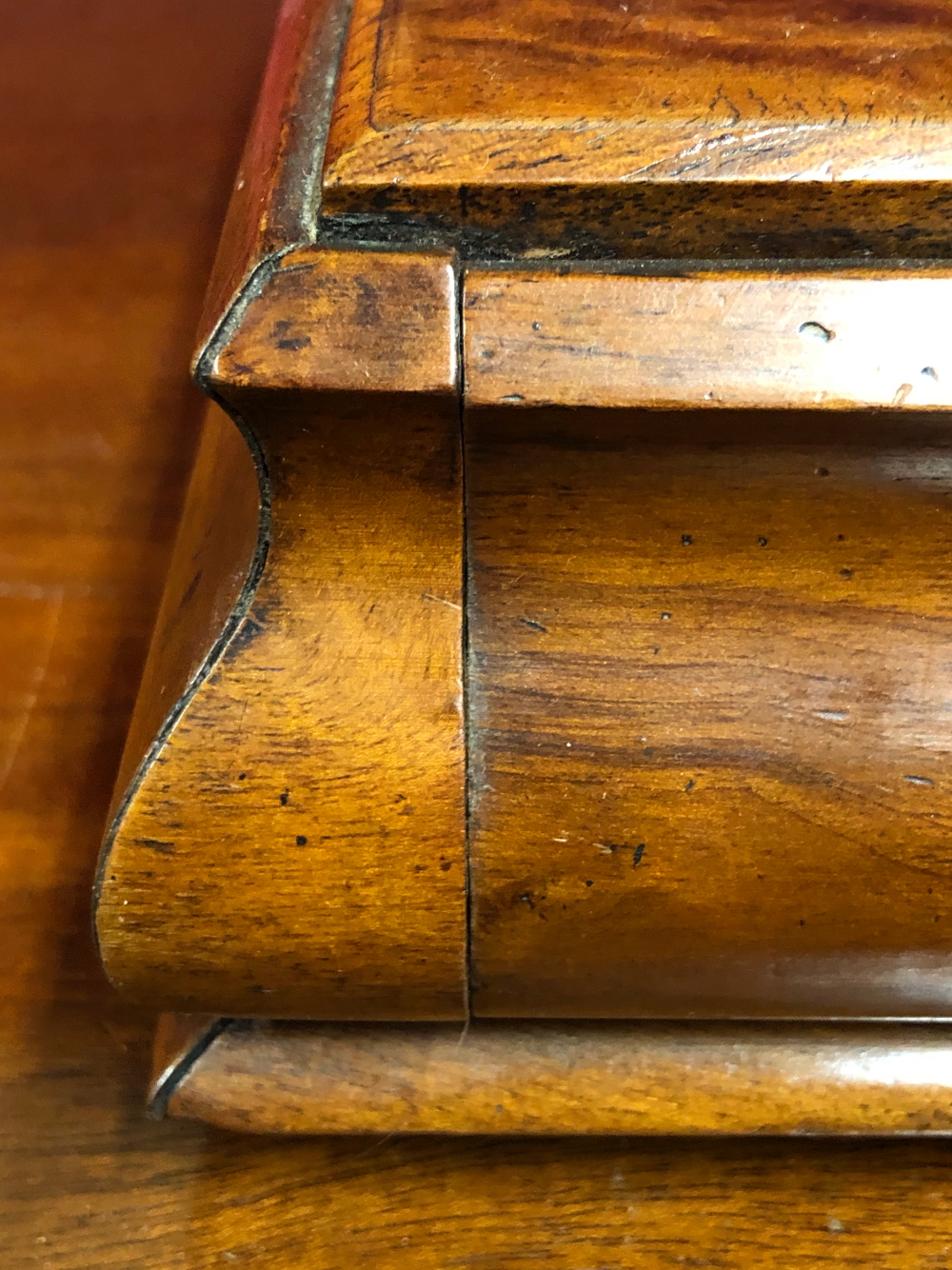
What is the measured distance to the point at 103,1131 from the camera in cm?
42

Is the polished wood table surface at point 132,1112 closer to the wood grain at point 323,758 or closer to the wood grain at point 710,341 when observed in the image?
the wood grain at point 323,758

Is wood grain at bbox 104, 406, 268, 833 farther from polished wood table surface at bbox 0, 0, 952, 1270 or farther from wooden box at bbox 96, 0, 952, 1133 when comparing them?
polished wood table surface at bbox 0, 0, 952, 1270

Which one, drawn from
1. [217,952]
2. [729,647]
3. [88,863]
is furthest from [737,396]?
[88,863]

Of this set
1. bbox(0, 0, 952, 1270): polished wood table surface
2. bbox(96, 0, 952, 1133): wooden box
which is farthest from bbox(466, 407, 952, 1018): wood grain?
bbox(0, 0, 952, 1270): polished wood table surface

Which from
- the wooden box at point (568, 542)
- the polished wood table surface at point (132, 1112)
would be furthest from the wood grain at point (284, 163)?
the polished wood table surface at point (132, 1112)

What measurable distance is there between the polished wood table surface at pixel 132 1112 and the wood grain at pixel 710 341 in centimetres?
31

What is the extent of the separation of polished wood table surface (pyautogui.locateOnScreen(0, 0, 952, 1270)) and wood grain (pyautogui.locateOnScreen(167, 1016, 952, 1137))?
38 millimetres

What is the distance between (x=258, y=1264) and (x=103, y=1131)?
0.08 m

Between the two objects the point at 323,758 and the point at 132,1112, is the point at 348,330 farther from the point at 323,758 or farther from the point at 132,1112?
the point at 132,1112

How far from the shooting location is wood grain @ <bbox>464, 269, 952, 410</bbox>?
273mm

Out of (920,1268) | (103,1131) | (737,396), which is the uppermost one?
(737,396)

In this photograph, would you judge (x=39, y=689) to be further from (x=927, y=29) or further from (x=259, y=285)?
(x=927, y=29)

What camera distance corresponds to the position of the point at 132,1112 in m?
0.42

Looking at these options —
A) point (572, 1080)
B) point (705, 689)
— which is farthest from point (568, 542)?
point (572, 1080)
